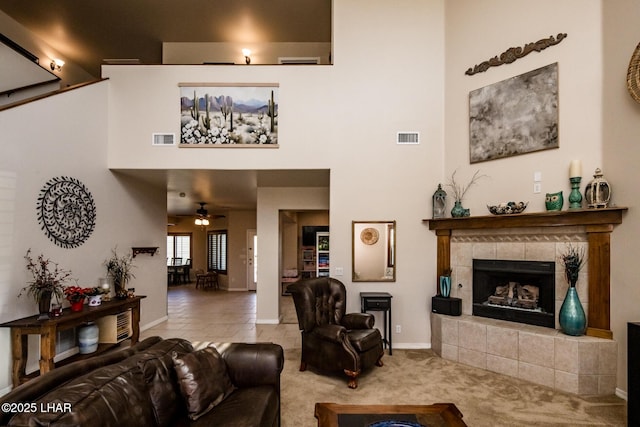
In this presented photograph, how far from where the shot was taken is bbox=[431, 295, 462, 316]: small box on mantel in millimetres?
4641

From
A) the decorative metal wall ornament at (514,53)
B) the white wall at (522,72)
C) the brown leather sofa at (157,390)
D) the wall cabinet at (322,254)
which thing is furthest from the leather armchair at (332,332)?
the wall cabinet at (322,254)

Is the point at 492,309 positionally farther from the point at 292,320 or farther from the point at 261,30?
the point at 261,30

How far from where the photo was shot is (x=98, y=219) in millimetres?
4949

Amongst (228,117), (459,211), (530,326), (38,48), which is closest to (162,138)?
(228,117)

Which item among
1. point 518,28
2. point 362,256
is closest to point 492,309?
point 362,256

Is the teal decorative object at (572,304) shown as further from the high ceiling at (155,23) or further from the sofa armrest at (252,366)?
the high ceiling at (155,23)

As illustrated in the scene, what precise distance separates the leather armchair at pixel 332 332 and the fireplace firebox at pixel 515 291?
5.29ft

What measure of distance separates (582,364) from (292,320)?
15.4 ft

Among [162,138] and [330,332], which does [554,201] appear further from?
[162,138]

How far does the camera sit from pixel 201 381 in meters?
2.21

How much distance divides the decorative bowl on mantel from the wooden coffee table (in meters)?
2.79

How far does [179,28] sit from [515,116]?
6.38 metres

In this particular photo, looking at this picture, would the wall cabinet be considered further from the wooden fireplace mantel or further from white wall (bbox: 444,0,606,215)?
the wooden fireplace mantel

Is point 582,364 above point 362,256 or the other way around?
the other way around
